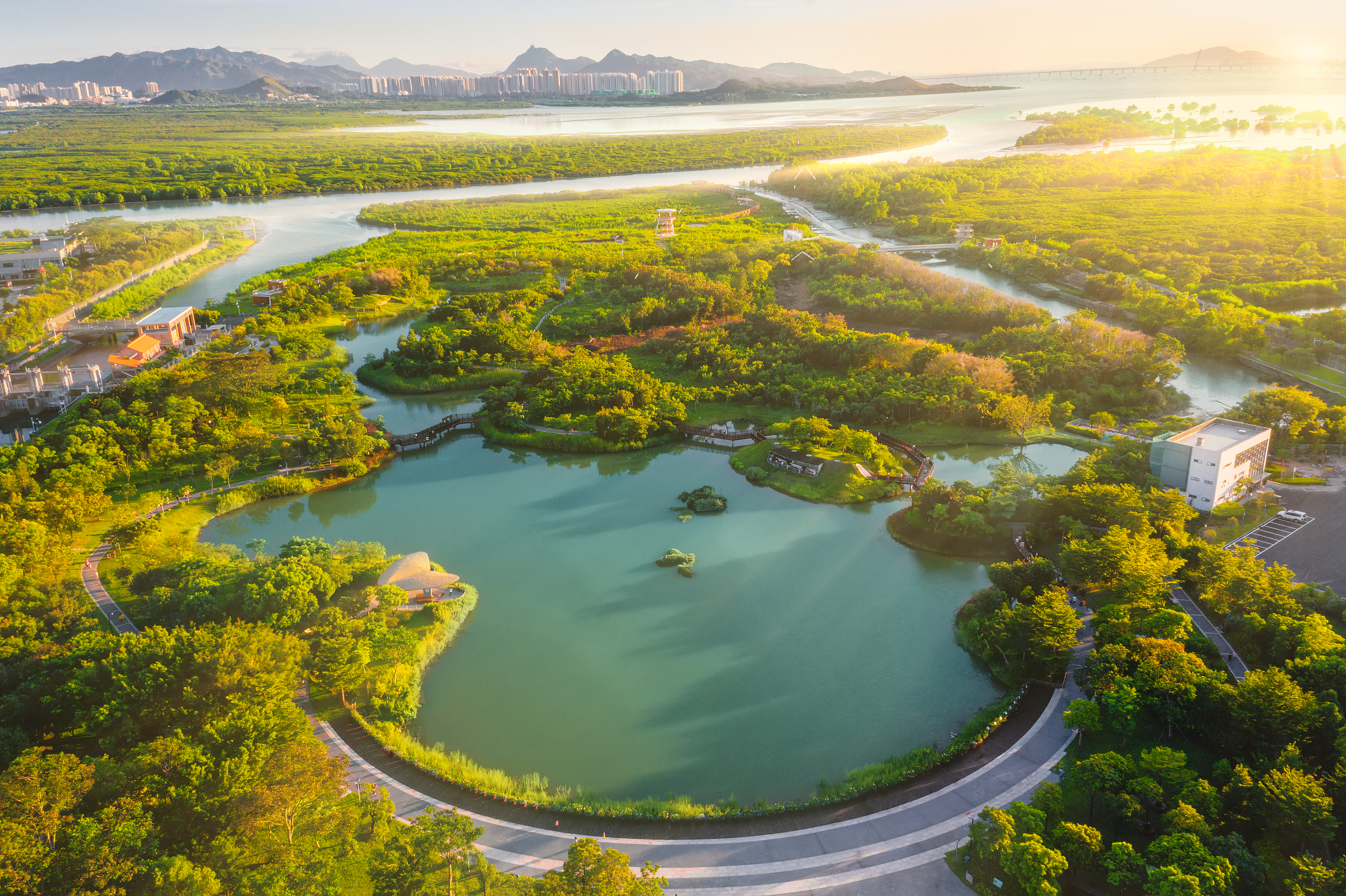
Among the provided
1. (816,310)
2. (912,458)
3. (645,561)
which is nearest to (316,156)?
(816,310)

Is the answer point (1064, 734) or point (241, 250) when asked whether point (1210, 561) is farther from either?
point (241, 250)

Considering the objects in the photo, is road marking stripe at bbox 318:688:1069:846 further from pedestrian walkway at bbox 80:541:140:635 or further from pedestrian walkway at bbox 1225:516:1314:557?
pedestrian walkway at bbox 1225:516:1314:557

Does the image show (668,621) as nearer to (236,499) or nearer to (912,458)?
(912,458)

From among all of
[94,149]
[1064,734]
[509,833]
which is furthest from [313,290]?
[94,149]

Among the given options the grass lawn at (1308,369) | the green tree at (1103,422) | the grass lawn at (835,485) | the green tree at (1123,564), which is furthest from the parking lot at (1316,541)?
the grass lawn at (1308,369)

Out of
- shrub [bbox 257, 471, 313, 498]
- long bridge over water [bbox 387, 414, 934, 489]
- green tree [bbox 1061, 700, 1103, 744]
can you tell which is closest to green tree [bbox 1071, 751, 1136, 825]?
green tree [bbox 1061, 700, 1103, 744]
